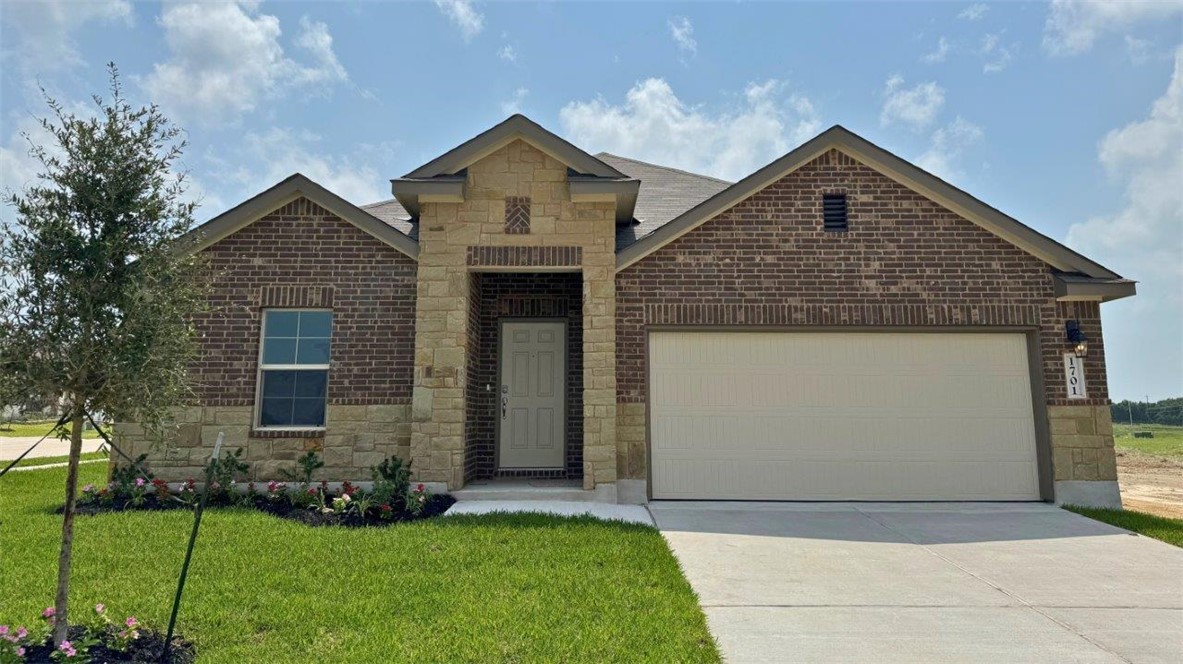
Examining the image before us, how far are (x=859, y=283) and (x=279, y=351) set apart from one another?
8177 mm

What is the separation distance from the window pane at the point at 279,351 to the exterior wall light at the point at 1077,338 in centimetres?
1077

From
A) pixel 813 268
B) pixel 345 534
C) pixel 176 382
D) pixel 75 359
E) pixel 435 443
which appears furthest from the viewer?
pixel 813 268

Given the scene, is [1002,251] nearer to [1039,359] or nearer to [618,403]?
[1039,359]

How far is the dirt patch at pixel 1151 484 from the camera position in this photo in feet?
31.1

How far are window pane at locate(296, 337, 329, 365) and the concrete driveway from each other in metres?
4.97

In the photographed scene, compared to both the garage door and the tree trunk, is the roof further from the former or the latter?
the tree trunk

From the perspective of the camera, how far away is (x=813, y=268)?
28.0 feet

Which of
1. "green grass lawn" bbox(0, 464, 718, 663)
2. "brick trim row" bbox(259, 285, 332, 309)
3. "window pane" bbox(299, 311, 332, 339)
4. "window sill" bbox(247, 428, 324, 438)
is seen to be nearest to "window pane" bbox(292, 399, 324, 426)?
"window sill" bbox(247, 428, 324, 438)

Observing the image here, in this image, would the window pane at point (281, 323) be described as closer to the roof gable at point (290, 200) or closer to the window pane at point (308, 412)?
the window pane at point (308, 412)

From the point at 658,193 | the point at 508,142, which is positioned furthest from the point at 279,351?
the point at 658,193

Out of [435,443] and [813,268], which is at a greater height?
[813,268]

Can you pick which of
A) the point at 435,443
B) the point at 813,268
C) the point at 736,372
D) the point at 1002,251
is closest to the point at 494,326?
the point at 435,443

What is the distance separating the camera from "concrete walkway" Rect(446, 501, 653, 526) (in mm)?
7035

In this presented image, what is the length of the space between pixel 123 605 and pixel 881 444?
27.3 ft
